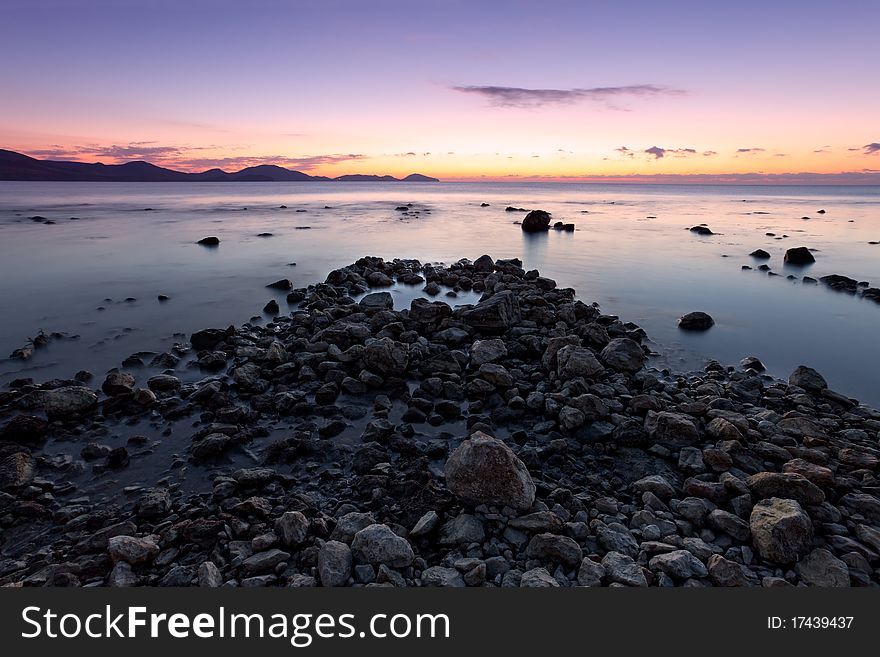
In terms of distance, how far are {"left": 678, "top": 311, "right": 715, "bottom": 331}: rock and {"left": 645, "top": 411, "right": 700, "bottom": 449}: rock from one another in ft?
24.3

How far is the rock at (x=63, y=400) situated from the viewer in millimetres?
7605

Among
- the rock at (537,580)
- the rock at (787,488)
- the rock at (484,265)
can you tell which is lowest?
the rock at (537,580)

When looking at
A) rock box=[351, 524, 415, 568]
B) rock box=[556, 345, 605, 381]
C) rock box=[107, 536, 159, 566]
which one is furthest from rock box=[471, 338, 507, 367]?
rock box=[107, 536, 159, 566]

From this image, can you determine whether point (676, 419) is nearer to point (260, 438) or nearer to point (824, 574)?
point (824, 574)

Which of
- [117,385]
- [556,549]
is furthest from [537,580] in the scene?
[117,385]

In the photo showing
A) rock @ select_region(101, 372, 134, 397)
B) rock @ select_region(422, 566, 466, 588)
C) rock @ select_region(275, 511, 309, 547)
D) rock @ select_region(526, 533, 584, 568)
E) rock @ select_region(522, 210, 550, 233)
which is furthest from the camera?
rock @ select_region(522, 210, 550, 233)

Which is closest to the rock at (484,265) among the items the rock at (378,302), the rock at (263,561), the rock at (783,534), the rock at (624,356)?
the rock at (378,302)

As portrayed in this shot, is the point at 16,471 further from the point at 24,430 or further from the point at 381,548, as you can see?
the point at 381,548

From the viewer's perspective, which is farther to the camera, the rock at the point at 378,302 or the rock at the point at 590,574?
the rock at the point at 378,302

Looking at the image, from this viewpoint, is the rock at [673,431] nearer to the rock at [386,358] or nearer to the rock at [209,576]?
the rock at [386,358]

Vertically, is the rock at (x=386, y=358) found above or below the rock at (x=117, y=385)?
above

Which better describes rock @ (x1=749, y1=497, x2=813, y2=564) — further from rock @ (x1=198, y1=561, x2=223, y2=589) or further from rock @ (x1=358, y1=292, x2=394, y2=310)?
rock @ (x1=358, y1=292, x2=394, y2=310)

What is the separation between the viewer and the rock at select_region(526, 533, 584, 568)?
4.80 meters

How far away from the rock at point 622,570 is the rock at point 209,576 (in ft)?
11.8
